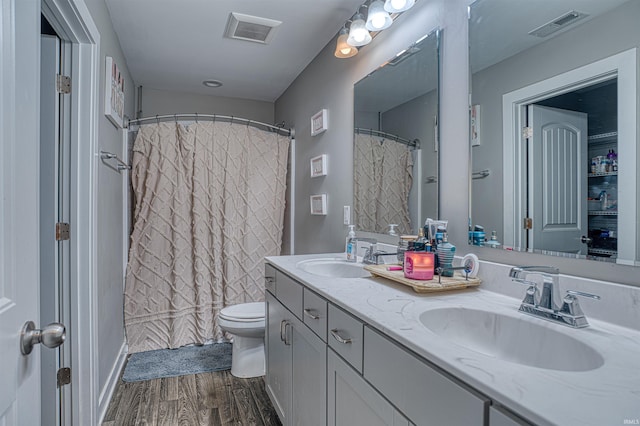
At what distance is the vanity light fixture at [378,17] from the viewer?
1.69 metres

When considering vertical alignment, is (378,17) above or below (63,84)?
above

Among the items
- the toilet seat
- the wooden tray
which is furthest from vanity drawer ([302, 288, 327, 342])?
the toilet seat

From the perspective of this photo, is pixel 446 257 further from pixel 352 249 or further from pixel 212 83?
pixel 212 83

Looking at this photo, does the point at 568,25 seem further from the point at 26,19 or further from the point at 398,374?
the point at 26,19

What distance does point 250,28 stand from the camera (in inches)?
89.0

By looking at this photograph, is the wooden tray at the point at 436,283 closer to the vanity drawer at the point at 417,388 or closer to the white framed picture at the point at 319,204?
the vanity drawer at the point at 417,388

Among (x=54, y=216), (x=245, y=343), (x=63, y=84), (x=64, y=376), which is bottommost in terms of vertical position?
(x=245, y=343)

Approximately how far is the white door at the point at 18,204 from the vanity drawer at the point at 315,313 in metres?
0.78

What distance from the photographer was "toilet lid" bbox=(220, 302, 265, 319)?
229 centimetres

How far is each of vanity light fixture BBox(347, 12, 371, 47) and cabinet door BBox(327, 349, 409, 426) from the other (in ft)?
5.05

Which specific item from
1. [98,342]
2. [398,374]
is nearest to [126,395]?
[98,342]

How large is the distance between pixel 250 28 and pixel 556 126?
1908 millimetres

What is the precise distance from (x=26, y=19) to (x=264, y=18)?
172 centimetres

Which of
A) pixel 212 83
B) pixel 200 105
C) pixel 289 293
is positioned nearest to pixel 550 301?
pixel 289 293
